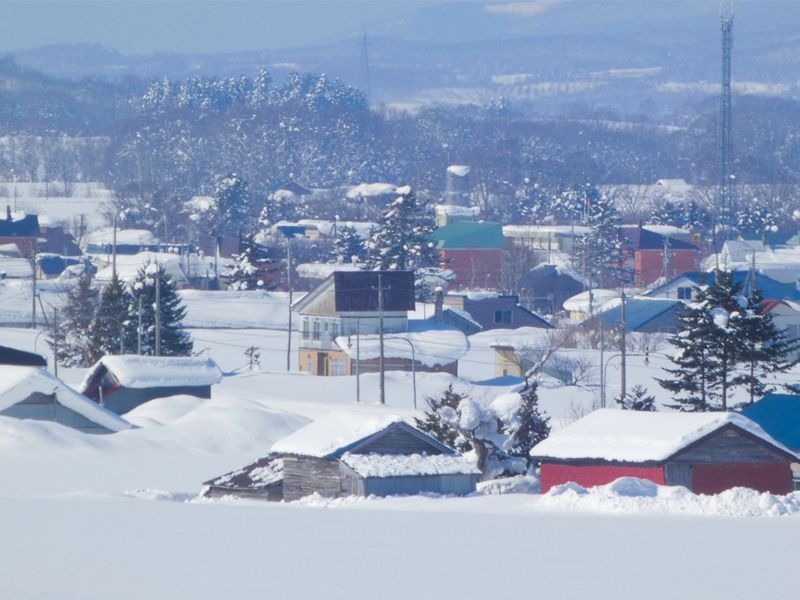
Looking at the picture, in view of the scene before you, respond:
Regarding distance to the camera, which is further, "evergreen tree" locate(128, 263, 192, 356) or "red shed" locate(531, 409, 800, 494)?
"evergreen tree" locate(128, 263, 192, 356)

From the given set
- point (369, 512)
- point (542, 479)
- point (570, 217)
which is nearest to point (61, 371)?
point (542, 479)

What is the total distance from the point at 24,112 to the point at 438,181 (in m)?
74.6

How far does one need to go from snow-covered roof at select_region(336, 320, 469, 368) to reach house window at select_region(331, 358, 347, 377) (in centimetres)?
55

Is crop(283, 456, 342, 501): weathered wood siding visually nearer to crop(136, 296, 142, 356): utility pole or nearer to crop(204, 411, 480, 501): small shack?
crop(204, 411, 480, 501): small shack

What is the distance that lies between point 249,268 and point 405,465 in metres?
37.8

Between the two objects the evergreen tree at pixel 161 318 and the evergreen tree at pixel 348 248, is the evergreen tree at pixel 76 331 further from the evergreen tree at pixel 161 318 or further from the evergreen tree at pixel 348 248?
the evergreen tree at pixel 348 248

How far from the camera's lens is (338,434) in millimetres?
18609

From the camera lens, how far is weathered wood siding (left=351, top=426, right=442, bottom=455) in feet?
60.4

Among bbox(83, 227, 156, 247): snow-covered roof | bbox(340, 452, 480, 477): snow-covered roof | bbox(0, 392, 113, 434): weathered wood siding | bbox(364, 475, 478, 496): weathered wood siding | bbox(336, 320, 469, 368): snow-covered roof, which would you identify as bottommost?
bbox(336, 320, 469, 368): snow-covered roof

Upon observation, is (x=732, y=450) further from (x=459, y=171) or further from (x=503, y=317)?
(x=459, y=171)

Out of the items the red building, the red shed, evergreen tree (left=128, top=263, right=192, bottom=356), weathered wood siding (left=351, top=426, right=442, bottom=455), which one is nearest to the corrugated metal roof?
the red building

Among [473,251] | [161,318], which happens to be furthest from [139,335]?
[473,251]

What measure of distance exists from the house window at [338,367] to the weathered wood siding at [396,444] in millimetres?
19717

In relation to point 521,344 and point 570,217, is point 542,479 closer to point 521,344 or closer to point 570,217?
point 521,344
